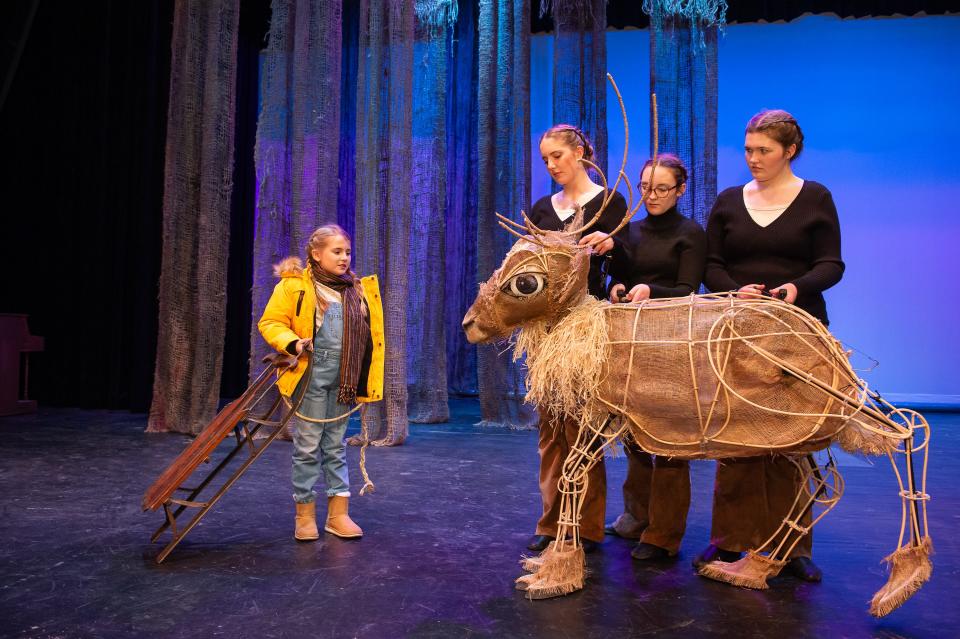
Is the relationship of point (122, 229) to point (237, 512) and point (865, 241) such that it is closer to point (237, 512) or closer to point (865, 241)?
point (237, 512)

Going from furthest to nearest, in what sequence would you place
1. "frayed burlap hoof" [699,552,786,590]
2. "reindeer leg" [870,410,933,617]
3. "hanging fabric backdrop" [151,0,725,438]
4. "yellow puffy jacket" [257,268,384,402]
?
"hanging fabric backdrop" [151,0,725,438], "yellow puffy jacket" [257,268,384,402], "frayed burlap hoof" [699,552,786,590], "reindeer leg" [870,410,933,617]

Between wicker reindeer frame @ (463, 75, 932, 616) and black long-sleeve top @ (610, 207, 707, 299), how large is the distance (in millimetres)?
328

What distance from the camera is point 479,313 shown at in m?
2.25

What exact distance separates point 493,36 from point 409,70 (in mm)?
861

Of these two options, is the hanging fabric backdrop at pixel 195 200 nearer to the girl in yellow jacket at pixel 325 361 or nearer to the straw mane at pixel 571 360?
the girl in yellow jacket at pixel 325 361

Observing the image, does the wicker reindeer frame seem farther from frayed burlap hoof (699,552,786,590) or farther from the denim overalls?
the denim overalls

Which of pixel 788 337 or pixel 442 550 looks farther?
pixel 442 550

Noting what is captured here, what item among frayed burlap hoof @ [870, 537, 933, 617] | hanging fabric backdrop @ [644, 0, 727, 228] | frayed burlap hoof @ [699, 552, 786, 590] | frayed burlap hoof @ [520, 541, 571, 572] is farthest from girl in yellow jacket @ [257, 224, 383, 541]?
hanging fabric backdrop @ [644, 0, 727, 228]

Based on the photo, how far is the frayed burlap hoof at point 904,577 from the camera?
181 cm

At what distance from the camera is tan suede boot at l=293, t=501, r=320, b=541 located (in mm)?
2592

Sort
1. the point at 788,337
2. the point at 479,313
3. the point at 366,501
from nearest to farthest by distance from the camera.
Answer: the point at 788,337 < the point at 479,313 < the point at 366,501

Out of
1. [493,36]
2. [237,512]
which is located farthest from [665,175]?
[493,36]

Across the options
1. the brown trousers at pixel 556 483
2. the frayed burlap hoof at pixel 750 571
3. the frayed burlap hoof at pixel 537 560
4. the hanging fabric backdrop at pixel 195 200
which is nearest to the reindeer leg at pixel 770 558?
the frayed burlap hoof at pixel 750 571

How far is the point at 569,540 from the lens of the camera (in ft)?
6.97
